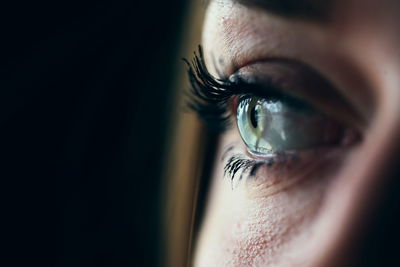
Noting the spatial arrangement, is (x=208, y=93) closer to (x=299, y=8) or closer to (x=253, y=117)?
(x=253, y=117)

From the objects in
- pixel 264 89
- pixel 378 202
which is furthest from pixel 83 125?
pixel 378 202

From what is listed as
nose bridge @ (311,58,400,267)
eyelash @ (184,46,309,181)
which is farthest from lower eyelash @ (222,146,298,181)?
nose bridge @ (311,58,400,267)

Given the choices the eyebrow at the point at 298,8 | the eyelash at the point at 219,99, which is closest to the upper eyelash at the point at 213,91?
the eyelash at the point at 219,99

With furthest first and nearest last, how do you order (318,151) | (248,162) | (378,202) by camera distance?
(248,162) → (318,151) → (378,202)

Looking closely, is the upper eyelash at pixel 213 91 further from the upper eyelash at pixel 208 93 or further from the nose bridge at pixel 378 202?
the nose bridge at pixel 378 202

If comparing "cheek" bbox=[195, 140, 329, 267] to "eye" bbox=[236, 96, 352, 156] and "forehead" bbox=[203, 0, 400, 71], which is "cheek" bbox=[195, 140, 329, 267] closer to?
"eye" bbox=[236, 96, 352, 156]

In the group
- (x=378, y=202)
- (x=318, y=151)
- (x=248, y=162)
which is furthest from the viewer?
(x=248, y=162)

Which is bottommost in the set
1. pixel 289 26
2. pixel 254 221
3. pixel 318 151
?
pixel 254 221

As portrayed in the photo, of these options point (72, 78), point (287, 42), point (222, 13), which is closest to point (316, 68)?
point (287, 42)
